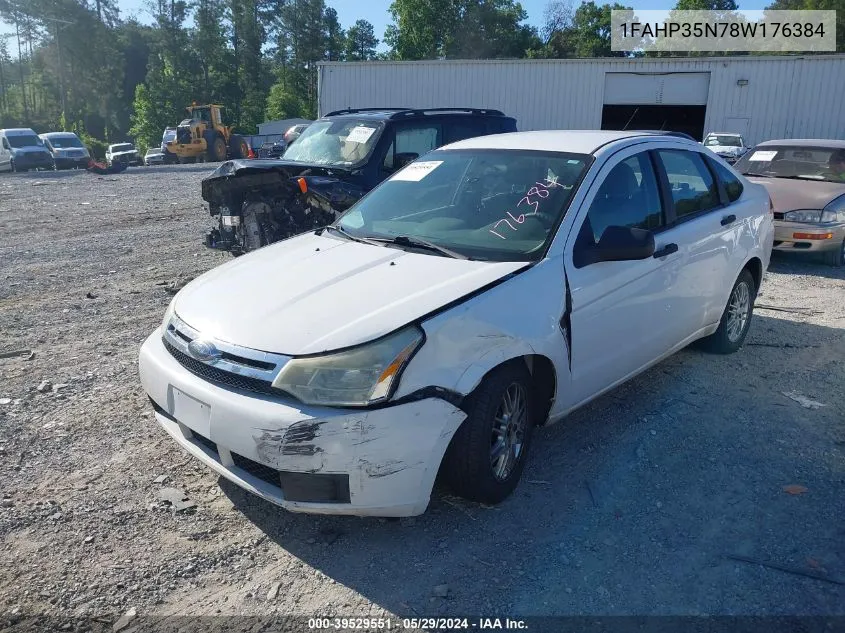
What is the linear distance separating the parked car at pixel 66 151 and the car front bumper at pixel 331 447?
107 feet

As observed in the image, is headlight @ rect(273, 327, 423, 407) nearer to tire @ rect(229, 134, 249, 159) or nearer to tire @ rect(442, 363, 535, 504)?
tire @ rect(442, 363, 535, 504)

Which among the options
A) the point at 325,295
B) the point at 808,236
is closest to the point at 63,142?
the point at 808,236

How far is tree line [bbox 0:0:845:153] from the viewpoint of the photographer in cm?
6362

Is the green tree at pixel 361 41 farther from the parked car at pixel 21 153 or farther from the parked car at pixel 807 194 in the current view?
the parked car at pixel 807 194

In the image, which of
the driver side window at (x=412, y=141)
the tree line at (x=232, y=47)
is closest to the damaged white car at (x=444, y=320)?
the driver side window at (x=412, y=141)

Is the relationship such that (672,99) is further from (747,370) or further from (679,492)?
(679,492)

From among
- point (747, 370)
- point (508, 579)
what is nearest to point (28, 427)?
point (508, 579)

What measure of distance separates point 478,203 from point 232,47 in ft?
258

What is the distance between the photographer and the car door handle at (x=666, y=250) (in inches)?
157

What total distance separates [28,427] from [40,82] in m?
93.6

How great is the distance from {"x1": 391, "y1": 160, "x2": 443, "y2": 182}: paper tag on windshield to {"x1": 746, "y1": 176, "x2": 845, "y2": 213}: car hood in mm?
5652

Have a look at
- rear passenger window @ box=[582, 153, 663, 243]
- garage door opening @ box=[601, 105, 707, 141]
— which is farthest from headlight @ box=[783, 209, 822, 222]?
garage door opening @ box=[601, 105, 707, 141]

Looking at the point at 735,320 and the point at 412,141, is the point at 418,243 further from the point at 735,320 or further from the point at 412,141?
the point at 412,141

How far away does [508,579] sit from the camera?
9.16 ft
